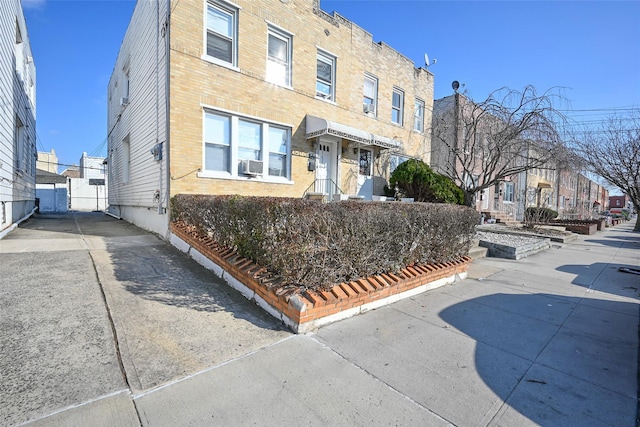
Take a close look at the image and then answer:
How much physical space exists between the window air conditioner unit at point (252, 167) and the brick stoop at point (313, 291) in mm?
3183

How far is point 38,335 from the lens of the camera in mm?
2871

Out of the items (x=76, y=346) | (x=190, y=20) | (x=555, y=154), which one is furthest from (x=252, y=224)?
(x=555, y=154)

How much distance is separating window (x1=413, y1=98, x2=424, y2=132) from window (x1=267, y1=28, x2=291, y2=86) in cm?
768

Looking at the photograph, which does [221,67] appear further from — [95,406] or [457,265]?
[95,406]

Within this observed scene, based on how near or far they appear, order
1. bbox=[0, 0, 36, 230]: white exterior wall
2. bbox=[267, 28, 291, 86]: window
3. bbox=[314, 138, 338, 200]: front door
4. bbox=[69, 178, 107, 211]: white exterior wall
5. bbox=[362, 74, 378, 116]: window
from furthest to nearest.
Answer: bbox=[69, 178, 107, 211]: white exterior wall
bbox=[362, 74, 378, 116]: window
bbox=[314, 138, 338, 200]: front door
bbox=[267, 28, 291, 86]: window
bbox=[0, 0, 36, 230]: white exterior wall

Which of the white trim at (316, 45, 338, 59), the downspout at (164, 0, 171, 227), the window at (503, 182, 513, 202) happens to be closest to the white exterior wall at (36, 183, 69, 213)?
the downspout at (164, 0, 171, 227)

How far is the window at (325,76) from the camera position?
35.1 feet

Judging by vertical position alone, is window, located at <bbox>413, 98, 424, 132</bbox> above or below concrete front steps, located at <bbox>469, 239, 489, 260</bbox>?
above

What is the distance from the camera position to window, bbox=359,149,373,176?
492 inches

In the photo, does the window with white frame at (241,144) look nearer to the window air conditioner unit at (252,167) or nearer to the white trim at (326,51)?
the window air conditioner unit at (252,167)

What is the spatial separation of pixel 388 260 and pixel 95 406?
141 inches

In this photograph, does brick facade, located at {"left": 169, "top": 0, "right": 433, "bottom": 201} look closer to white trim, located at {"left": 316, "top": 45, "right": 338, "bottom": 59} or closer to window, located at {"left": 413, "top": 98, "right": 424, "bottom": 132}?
white trim, located at {"left": 316, "top": 45, "right": 338, "bottom": 59}

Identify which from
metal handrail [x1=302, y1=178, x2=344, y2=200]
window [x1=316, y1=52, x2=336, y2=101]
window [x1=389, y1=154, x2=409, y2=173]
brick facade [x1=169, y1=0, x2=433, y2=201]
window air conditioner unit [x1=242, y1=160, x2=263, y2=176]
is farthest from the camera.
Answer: window [x1=389, y1=154, x2=409, y2=173]

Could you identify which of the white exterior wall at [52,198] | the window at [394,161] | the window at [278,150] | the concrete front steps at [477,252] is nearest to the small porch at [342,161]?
the window at [394,161]
